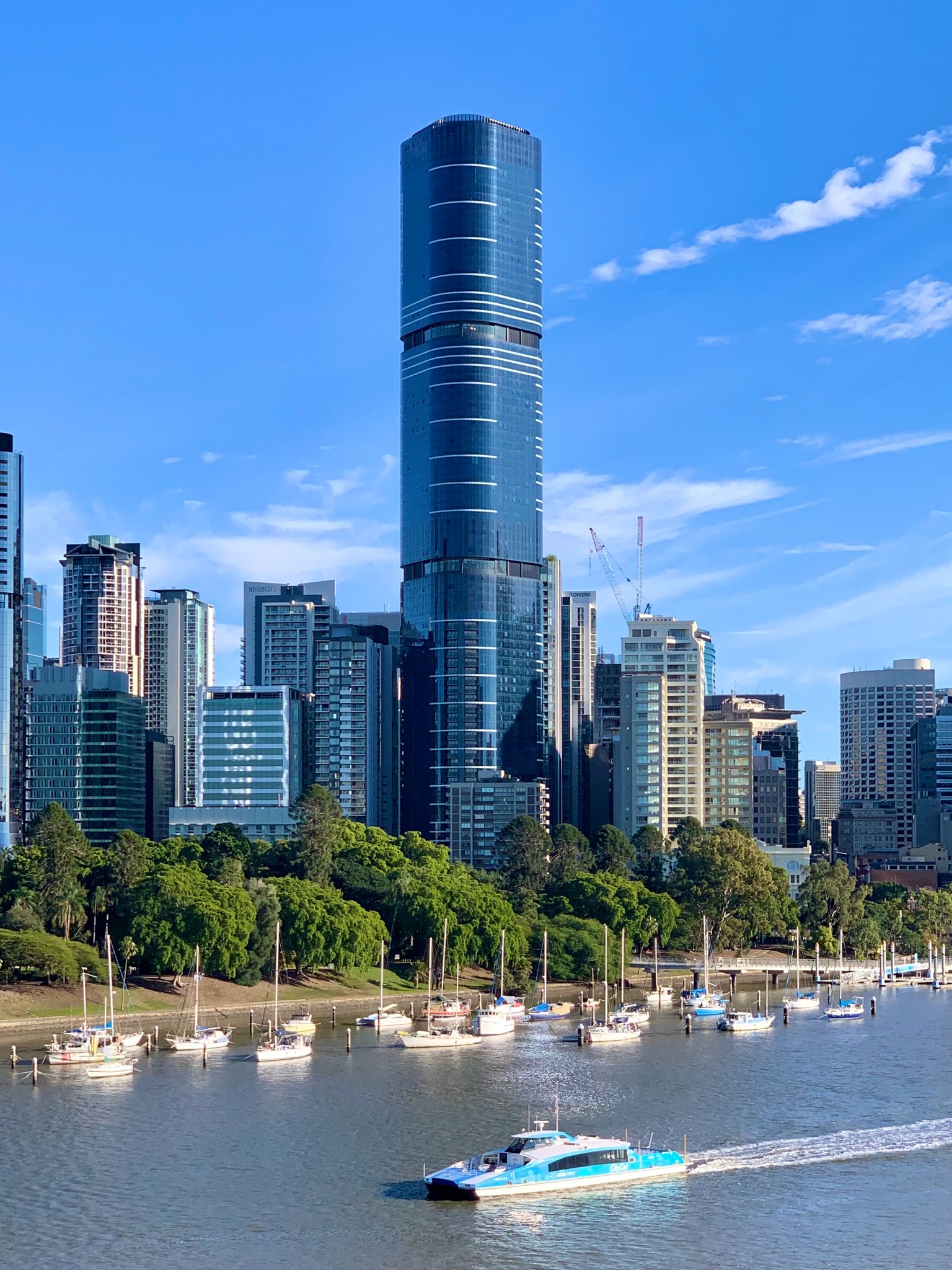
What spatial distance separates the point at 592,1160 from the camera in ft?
349

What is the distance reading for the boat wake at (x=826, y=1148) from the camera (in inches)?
4451

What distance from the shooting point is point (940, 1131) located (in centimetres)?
12694

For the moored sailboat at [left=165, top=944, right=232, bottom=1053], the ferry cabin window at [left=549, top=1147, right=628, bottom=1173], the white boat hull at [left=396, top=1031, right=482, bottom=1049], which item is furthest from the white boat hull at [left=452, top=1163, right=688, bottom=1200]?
the white boat hull at [left=396, top=1031, right=482, bottom=1049]

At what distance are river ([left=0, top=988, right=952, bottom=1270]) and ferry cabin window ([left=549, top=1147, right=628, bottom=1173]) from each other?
2.16 m

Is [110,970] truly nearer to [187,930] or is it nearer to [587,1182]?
[187,930]

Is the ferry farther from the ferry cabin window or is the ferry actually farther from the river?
the river

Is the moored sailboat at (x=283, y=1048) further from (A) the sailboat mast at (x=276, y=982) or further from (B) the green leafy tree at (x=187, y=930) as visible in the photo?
Answer: (B) the green leafy tree at (x=187, y=930)

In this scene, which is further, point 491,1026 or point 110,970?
point 491,1026

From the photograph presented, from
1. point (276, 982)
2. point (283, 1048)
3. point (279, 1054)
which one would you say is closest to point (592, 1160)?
point (279, 1054)

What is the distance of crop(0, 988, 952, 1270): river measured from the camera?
305 ft

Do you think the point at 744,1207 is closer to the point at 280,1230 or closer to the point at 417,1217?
the point at 417,1217

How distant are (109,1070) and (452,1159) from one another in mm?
44930

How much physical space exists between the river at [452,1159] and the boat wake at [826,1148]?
0.83 feet

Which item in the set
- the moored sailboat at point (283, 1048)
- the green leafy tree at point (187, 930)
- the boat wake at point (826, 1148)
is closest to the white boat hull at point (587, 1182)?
the boat wake at point (826, 1148)
